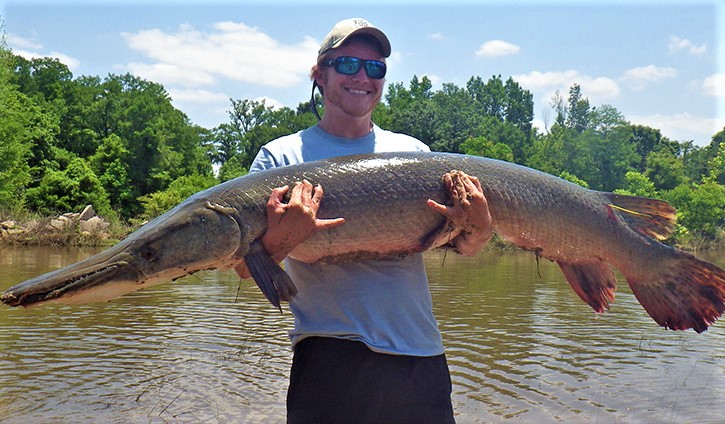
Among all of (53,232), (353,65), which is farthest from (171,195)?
(353,65)

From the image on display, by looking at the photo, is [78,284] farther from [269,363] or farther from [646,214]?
[269,363]

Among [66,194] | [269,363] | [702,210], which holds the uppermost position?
[66,194]

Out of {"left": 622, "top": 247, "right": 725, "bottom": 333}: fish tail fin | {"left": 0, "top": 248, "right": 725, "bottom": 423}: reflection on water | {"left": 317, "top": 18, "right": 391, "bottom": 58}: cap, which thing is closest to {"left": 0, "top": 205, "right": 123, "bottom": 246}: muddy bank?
{"left": 0, "top": 248, "right": 725, "bottom": 423}: reflection on water

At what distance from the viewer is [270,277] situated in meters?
2.63

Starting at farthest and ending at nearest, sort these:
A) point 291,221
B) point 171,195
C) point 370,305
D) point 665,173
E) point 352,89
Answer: point 665,173, point 171,195, point 352,89, point 370,305, point 291,221

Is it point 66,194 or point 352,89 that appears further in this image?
point 66,194

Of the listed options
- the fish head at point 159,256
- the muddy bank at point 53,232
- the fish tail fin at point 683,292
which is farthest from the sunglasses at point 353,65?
the muddy bank at point 53,232

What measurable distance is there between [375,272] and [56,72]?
2181 inches

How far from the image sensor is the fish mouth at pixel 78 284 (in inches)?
94.5

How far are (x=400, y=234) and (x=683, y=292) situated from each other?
1.44 metres

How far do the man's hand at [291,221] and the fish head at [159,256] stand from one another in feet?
0.59

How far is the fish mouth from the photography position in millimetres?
2400

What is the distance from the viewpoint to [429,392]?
2.76 metres

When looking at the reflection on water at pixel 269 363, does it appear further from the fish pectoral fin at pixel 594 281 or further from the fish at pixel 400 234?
the fish pectoral fin at pixel 594 281
